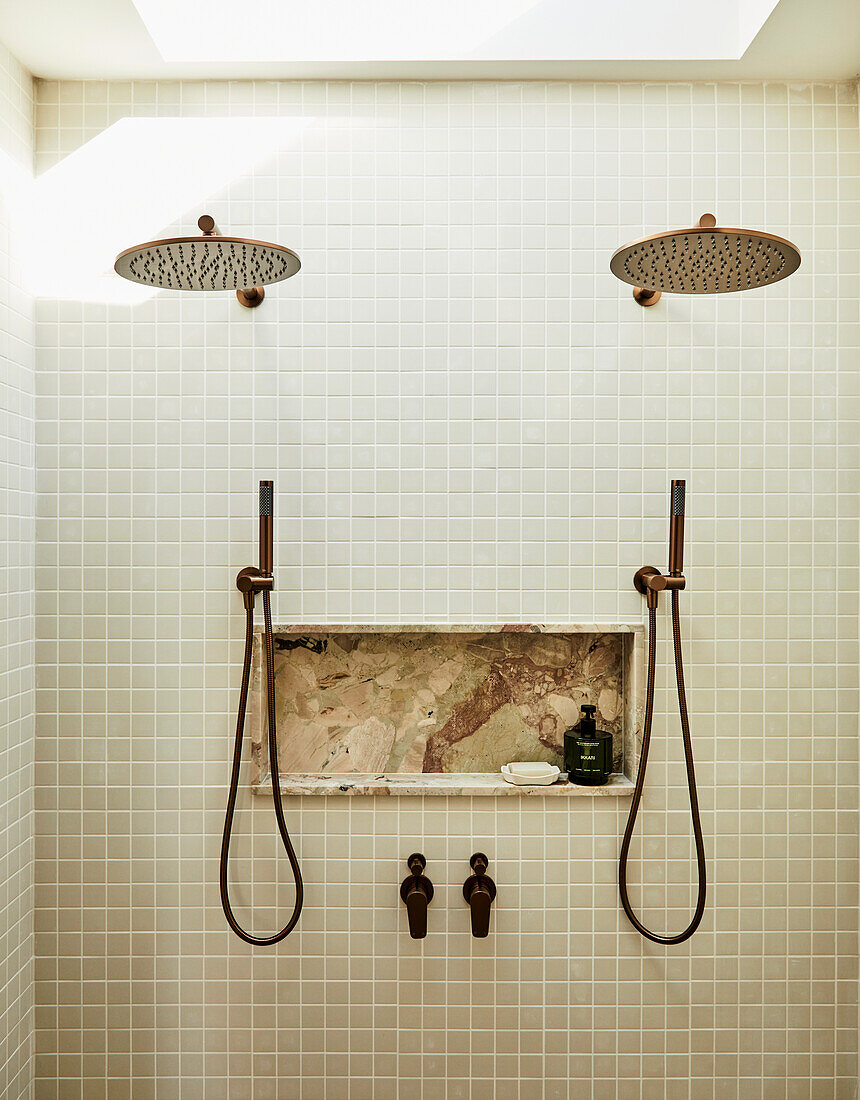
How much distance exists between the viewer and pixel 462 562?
5.72ft

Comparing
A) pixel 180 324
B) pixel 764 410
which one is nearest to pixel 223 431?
pixel 180 324

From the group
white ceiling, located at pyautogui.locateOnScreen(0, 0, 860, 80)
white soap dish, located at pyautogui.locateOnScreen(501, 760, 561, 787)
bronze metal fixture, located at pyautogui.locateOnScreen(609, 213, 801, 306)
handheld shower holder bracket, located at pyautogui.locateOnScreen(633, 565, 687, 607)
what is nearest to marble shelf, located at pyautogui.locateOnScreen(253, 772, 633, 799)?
white soap dish, located at pyautogui.locateOnScreen(501, 760, 561, 787)

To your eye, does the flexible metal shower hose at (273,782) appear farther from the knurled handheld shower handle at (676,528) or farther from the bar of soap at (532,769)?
the knurled handheld shower handle at (676,528)

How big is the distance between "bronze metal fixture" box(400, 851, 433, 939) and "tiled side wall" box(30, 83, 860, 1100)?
0.04m

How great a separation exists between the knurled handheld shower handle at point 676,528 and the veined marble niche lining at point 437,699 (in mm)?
284

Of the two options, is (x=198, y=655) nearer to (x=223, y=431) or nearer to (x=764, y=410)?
(x=223, y=431)

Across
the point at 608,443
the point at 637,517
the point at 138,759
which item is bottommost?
the point at 138,759

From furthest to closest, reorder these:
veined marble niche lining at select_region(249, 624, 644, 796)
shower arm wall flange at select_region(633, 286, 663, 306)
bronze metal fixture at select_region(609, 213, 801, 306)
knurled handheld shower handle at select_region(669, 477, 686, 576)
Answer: veined marble niche lining at select_region(249, 624, 644, 796), shower arm wall flange at select_region(633, 286, 663, 306), knurled handheld shower handle at select_region(669, 477, 686, 576), bronze metal fixture at select_region(609, 213, 801, 306)

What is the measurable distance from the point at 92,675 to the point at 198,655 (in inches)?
A: 9.4

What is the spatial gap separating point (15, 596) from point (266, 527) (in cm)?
56

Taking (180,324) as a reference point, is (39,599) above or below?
below

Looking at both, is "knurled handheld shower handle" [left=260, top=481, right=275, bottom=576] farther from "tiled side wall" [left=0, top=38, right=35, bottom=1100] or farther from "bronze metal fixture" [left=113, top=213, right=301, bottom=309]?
"tiled side wall" [left=0, top=38, right=35, bottom=1100]

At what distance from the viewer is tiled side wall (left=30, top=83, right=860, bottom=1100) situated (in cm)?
174

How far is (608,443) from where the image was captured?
1.75m
